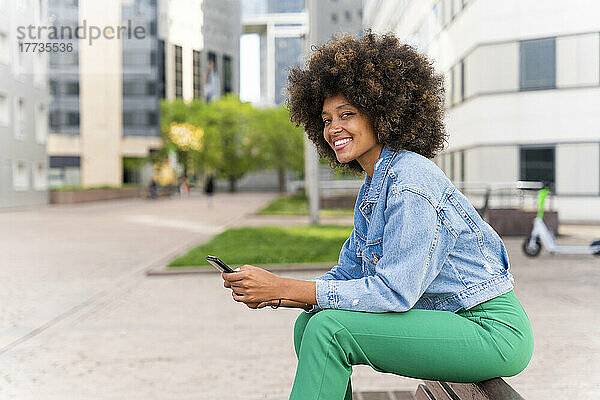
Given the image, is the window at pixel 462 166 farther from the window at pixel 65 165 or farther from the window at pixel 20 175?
the window at pixel 65 165

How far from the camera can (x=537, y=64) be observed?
62.8 ft

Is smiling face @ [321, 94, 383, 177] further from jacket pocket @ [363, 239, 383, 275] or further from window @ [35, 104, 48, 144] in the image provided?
window @ [35, 104, 48, 144]

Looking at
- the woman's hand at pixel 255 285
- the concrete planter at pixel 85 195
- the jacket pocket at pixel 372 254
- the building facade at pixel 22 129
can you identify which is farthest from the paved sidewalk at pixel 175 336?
the concrete planter at pixel 85 195

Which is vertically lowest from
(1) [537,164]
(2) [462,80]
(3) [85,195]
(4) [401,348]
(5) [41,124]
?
(3) [85,195]

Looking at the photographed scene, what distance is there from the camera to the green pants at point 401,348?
6.40 feet

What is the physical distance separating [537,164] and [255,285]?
18.7 metres

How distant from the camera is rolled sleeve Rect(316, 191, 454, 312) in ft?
6.46

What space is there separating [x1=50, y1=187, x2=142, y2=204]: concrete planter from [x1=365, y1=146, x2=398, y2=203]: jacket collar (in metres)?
33.5

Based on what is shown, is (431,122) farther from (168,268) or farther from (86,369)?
(168,268)

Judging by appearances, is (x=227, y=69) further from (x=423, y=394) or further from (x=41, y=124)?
(x=423, y=394)

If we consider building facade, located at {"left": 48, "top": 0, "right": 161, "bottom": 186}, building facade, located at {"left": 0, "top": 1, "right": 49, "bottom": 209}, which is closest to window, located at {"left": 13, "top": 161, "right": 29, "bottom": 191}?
building facade, located at {"left": 0, "top": 1, "right": 49, "bottom": 209}

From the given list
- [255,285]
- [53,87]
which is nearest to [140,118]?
[53,87]

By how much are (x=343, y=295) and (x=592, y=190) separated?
17.0 meters

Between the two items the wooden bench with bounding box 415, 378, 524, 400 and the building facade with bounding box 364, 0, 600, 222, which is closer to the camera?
the wooden bench with bounding box 415, 378, 524, 400
